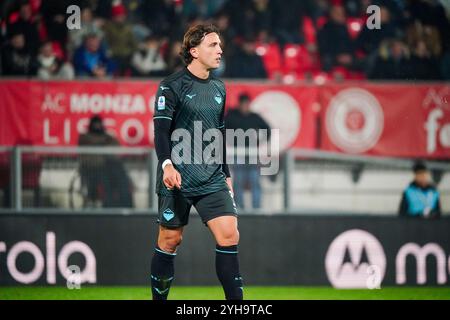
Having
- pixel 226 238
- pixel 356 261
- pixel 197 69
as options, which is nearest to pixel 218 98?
pixel 197 69

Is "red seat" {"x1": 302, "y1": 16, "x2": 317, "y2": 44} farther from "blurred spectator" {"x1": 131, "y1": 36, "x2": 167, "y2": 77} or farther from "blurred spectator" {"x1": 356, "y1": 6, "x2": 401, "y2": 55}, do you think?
"blurred spectator" {"x1": 131, "y1": 36, "x2": 167, "y2": 77}

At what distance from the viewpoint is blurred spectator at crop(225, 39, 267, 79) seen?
50.4 ft

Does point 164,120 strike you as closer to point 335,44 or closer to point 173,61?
point 173,61

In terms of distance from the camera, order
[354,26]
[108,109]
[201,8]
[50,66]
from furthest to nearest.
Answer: [201,8], [354,26], [50,66], [108,109]

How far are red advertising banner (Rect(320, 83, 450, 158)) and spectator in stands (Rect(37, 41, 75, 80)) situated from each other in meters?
3.41

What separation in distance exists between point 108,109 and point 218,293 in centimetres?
389

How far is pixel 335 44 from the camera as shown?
15688 millimetres

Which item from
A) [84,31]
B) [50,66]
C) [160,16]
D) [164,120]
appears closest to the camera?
→ [164,120]

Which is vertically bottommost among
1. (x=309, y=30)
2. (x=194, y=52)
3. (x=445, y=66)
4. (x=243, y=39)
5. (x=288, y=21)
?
(x=194, y=52)

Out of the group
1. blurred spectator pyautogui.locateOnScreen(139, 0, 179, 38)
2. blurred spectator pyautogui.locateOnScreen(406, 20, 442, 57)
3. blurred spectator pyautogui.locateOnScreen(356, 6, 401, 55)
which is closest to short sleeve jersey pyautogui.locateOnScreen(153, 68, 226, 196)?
A: blurred spectator pyautogui.locateOnScreen(406, 20, 442, 57)

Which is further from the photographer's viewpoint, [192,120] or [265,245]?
[265,245]

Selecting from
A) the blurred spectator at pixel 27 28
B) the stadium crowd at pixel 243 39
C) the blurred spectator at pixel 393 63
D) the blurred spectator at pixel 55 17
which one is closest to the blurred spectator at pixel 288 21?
the stadium crowd at pixel 243 39

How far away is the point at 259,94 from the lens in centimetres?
1414
